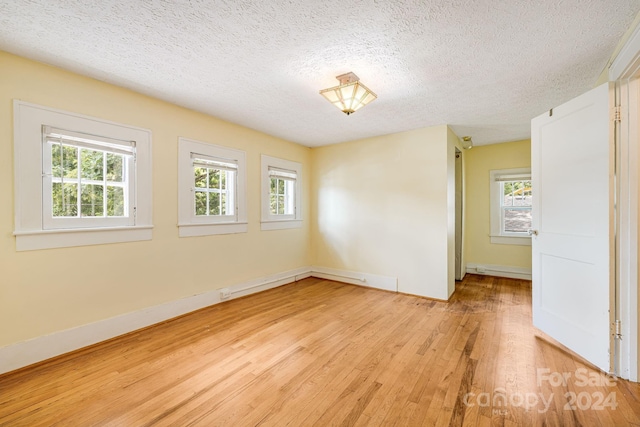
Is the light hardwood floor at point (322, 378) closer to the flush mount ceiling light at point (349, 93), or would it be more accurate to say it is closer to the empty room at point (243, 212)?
the empty room at point (243, 212)

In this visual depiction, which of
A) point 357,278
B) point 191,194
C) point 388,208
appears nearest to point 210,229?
point 191,194

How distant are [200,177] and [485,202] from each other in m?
5.09

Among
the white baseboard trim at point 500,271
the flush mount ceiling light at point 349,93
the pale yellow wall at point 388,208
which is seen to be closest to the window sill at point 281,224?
the pale yellow wall at point 388,208

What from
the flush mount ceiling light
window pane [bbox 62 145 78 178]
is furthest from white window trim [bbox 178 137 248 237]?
the flush mount ceiling light

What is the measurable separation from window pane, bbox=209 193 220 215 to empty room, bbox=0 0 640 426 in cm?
3

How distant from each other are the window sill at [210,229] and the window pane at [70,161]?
1.09m

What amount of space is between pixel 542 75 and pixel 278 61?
2.38m

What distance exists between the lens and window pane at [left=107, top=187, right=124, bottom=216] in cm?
271

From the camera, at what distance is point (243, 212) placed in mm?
4008

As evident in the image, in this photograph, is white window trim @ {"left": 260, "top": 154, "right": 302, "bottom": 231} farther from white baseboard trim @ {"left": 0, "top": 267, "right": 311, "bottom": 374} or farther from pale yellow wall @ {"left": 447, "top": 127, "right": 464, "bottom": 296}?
pale yellow wall @ {"left": 447, "top": 127, "right": 464, "bottom": 296}

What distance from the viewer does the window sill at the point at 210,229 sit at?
3.29 metres

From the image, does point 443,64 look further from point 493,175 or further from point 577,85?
point 493,175

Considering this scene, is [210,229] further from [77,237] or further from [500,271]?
[500,271]

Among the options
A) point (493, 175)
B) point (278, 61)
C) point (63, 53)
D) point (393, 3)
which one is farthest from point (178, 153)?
point (493, 175)
